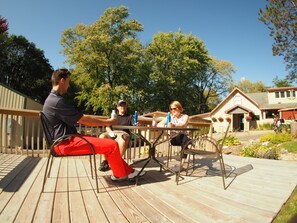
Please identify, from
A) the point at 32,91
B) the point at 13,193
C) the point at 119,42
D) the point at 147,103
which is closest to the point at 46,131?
the point at 13,193

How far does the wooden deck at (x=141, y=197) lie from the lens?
220 centimetres

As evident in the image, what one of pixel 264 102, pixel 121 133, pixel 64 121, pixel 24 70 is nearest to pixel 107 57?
pixel 24 70

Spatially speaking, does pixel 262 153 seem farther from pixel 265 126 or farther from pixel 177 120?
pixel 265 126

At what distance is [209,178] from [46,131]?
8.33 ft

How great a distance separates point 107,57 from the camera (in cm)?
2609

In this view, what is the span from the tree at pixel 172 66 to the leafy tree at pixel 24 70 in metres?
13.6

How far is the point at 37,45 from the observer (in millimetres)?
31594

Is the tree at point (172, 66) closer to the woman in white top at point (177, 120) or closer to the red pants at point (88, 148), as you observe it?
the woman in white top at point (177, 120)

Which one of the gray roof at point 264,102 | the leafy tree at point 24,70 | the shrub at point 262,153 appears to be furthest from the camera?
the leafy tree at point 24,70

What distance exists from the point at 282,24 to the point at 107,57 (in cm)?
1740

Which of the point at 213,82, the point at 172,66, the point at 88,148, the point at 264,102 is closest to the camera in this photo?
the point at 88,148

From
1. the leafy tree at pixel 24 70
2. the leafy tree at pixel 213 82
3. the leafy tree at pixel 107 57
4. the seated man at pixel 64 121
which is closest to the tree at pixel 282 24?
the leafy tree at pixel 107 57

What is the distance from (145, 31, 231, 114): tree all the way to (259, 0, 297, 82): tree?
1614cm

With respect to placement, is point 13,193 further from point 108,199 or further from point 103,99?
point 103,99
